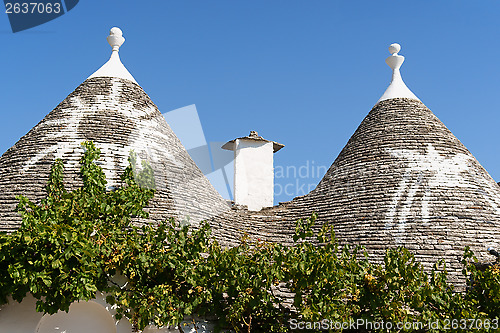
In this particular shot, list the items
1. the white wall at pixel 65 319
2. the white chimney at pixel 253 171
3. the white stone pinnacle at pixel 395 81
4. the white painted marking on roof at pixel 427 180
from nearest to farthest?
1. the white wall at pixel 65 319
2. the white painted marking on roof at pixel 427 180
3. the white stone pinnacle at pixel 395 81
4. the white chimney at pixel 253 171

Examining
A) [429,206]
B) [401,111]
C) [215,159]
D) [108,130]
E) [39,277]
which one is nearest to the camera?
[39,277]

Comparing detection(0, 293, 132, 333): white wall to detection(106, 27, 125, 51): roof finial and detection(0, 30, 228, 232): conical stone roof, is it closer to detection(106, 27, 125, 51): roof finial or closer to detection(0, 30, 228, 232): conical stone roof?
detection(0, 30, 228, 232): conical stone roof

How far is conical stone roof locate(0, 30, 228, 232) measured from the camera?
10039 mm

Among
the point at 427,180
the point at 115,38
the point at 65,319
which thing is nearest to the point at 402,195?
the point at 427,180

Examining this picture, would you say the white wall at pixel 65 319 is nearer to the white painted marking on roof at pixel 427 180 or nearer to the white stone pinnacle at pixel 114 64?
the white painted marking on roof at pixel 427 180

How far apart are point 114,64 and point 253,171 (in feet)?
14.9

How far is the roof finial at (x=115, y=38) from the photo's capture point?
42.4ft

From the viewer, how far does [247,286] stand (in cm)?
848

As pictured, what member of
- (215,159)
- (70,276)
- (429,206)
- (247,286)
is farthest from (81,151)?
(429,206)

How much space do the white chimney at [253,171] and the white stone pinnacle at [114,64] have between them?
3604 mm

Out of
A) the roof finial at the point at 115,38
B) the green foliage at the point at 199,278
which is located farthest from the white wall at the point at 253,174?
the green foliage at the point at 199,278

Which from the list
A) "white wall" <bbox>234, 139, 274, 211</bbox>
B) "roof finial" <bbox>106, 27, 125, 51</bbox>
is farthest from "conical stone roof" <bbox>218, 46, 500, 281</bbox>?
"roof finial" <bbox>106, 27, 125, 51</bbox>

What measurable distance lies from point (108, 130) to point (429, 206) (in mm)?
Result: 6387

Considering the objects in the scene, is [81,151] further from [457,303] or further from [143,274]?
[457,303]
